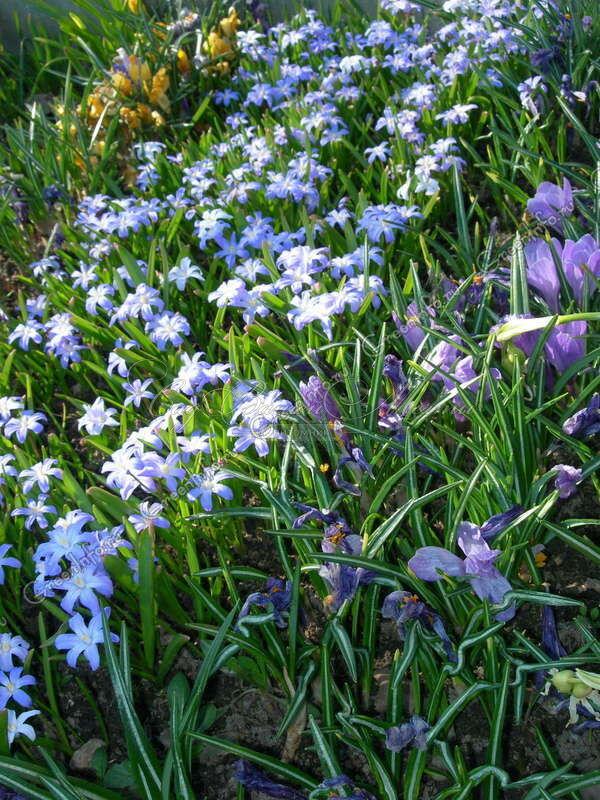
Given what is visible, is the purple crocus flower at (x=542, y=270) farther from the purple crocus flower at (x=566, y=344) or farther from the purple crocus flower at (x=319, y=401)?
the purple crocus flower at (x=319, y=401)

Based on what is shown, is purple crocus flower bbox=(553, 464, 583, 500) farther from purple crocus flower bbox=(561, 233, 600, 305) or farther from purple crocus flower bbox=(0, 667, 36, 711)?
purple crocus flower bbox=(0, 667, 36, 711)

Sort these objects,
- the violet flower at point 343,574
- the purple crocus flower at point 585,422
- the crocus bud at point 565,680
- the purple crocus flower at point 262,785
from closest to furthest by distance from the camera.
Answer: the crocus bud at point 565,680 → the purple crocus flower at point 262,785 → the violet flower at point 343,574 → the purple crocus flower at point 585,422

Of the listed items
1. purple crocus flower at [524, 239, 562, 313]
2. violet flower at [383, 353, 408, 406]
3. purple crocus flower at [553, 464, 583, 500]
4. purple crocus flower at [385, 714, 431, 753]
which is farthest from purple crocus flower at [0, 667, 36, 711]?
purple crocus flower at [524, 239, 562, 313]

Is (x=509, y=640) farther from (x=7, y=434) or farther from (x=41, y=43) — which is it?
(x=41, y=43)

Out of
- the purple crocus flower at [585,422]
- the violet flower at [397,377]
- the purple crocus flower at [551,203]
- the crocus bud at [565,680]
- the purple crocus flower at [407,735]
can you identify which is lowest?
the purple crocus flower at [407,735]

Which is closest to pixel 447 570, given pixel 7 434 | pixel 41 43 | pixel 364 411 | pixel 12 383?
pixel 364 411

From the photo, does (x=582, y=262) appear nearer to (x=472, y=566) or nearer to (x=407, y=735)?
(x=472, y=566)

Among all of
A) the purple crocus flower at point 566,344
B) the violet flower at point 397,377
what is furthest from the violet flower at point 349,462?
the purple crocus flower at point 566,344
